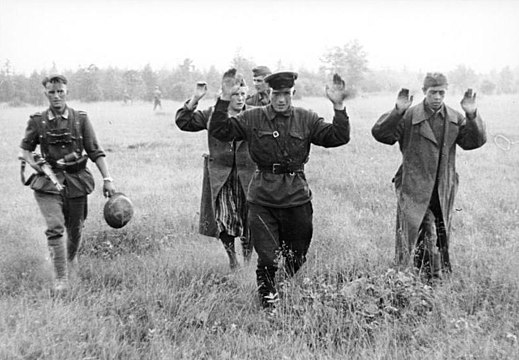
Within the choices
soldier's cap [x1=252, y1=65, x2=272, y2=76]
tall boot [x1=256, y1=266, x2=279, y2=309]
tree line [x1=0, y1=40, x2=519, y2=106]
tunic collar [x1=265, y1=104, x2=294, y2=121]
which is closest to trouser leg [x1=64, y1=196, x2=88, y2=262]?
tall boot [x1=256, y1=266, x2=279, y2=309]

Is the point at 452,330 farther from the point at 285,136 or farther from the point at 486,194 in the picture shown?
the point at 486,194

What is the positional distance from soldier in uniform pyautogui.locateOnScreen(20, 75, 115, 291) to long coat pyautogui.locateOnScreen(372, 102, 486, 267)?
8.90 feet

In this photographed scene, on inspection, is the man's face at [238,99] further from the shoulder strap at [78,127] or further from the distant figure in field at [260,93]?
the shoulder strap at [78,127]

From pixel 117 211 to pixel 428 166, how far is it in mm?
2817

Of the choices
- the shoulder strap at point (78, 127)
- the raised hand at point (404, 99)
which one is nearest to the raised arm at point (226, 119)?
the raised hand at point (404, 99)

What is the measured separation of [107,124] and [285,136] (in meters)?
18.7

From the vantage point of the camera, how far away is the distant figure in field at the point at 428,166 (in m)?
4.67

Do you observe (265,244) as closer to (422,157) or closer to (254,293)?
(254,293)

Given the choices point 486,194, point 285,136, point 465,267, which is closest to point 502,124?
point 486,194

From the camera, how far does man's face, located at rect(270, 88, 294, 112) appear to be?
4.39 meters

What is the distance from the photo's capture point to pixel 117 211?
4.90 metres

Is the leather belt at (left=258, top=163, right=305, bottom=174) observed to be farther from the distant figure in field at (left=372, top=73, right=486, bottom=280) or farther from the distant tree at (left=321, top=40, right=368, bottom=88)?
the distant tree at (left=321, top=40, right=368, bottom=88)

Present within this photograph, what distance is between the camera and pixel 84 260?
5.64 metres

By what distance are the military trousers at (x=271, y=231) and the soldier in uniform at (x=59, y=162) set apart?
1515 mm
